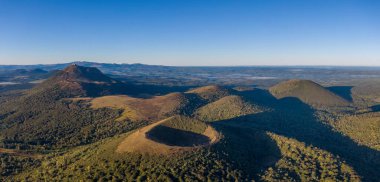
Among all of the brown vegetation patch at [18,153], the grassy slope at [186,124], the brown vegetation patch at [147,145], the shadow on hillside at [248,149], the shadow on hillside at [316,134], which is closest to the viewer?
the brown vegetation patch at [147,145]

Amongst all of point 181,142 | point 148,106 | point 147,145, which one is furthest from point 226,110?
point 147,145

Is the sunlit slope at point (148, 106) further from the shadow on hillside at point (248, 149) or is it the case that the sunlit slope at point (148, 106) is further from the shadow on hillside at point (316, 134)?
A: the shadow on hillside at point (248, 149)

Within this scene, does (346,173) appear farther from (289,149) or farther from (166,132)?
(166,132)

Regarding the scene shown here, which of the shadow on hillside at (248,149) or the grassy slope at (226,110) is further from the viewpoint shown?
the grassy slope at (226,110)

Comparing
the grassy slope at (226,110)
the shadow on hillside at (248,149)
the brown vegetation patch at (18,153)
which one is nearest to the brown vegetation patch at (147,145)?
the shadow on hillside at (248,149)

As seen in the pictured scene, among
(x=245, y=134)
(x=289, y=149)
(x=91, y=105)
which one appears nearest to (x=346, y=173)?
(x=289, y=149)

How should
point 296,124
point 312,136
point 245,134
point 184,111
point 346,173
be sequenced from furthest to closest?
point 184,111 < point 296,124 < point 312,136 < point 245,134 < point 346,173
